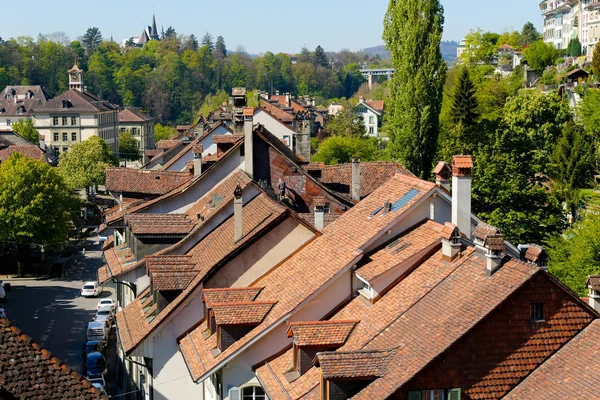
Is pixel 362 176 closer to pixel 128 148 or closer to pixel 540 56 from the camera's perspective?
pixel 540 56

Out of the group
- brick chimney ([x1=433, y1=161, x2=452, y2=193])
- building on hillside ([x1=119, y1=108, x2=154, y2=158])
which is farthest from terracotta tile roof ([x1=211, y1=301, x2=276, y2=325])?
building on hillside ([x1=119, y1=108, x2=154, y2=158])

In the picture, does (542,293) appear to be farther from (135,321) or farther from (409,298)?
(135,321)

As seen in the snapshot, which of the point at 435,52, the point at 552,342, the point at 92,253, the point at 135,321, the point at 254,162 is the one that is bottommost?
the point at 92,253

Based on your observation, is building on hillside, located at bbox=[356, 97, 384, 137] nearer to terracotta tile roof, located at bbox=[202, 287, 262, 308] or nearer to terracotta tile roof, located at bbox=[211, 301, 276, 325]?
terracotta tile roof, located at bbox=[202, 287, 262, 308]

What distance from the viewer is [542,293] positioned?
19.7 metres

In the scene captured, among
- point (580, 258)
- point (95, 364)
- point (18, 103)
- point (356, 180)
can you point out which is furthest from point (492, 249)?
point (18, 103)

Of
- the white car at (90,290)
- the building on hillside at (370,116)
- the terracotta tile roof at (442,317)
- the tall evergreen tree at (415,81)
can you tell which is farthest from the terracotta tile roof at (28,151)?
the building on hillside at (370,116)

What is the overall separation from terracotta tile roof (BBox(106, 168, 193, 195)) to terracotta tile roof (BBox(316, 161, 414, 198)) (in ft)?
18.8

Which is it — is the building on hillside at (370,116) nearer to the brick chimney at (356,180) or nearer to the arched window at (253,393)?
the brick chimney at (356,180)

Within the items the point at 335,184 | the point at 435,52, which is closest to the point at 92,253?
the point at 435,52

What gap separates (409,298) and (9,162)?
54.5 meters

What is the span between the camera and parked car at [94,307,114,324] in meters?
51.8

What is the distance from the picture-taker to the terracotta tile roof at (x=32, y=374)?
52.9ft

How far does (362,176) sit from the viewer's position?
43594mm
